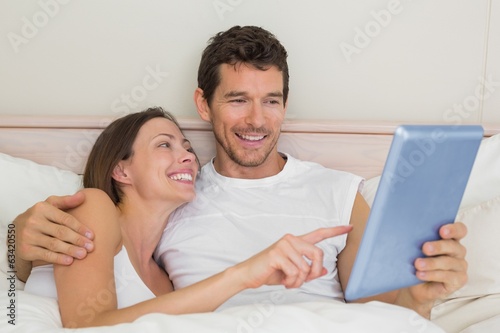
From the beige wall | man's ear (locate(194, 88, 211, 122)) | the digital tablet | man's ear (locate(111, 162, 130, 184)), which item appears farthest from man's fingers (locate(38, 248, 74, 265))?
the beige wall

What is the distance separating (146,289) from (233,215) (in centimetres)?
32

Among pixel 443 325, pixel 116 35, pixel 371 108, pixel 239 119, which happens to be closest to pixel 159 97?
pixel 116 35

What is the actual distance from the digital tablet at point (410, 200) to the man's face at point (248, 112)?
2.13 feet

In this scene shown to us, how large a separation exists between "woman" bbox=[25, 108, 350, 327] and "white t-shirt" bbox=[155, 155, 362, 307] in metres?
0.07

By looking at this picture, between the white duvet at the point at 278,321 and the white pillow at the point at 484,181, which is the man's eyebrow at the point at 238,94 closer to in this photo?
the white pillow at the point at 484,181

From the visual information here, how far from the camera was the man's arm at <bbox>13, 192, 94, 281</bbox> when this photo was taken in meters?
1.16

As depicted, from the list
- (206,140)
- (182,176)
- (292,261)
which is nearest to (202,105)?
(206,140)

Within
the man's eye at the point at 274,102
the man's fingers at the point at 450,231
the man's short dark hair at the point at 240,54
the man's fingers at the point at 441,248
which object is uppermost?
the man's short dark hair at the point at 240,54

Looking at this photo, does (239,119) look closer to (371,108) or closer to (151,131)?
(151,131)

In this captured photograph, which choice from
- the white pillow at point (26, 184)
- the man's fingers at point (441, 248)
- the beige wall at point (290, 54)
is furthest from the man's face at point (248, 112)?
the man's fingers at point (441, 248)

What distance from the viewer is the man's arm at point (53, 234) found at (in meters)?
1.16

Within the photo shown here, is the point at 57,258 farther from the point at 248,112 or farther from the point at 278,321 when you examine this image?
the point at 248,112

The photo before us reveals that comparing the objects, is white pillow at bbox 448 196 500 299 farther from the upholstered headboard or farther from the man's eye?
the man's eye

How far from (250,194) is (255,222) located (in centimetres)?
9
